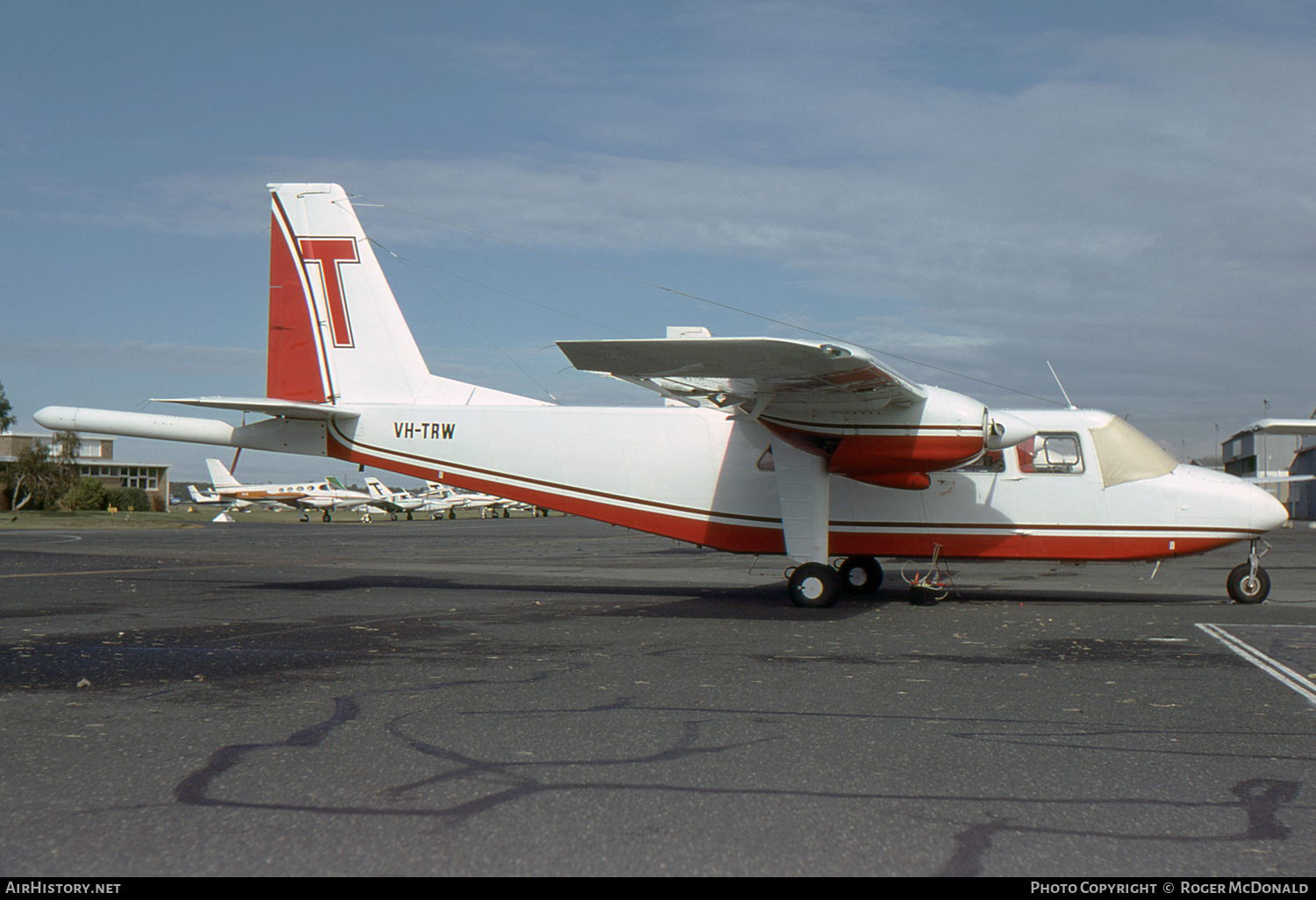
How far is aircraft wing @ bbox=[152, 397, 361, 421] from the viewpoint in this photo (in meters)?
13.5

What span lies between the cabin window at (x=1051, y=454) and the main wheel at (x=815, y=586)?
3278 mm

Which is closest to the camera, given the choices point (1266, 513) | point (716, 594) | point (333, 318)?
point (1266, 513)


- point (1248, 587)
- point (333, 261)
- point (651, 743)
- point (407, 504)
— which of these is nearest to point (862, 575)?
point (1248, 587)

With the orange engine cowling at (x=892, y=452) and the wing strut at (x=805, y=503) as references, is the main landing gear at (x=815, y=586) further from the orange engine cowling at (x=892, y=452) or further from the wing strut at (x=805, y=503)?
the orange engine cowling at (x=892, y=452)

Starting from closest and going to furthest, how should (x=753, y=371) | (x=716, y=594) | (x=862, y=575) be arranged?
(x=753, y=371), (x=862, y=575), (x=716, y=594)

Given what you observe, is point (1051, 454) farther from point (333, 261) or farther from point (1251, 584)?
point (333, 261)

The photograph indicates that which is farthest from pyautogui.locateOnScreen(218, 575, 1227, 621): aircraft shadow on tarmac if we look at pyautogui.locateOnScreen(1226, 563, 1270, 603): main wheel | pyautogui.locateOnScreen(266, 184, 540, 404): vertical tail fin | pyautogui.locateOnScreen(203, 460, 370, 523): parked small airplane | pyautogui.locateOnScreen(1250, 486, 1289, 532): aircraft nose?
pyautogui.locateOnScreen(203, 460, 370, 523): parked small airplane

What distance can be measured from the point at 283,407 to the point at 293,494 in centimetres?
6356

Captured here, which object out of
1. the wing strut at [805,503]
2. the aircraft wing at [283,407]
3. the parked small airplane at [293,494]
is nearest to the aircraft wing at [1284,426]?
the wing strut at [805,503]

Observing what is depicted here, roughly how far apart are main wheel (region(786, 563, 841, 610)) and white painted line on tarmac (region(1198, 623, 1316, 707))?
4.28m

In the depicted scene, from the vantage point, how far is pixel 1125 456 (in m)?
13.7

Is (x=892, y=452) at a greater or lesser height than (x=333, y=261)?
lesser

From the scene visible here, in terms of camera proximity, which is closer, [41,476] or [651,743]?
[651,743]

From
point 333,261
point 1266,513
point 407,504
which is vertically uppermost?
point 333,261
